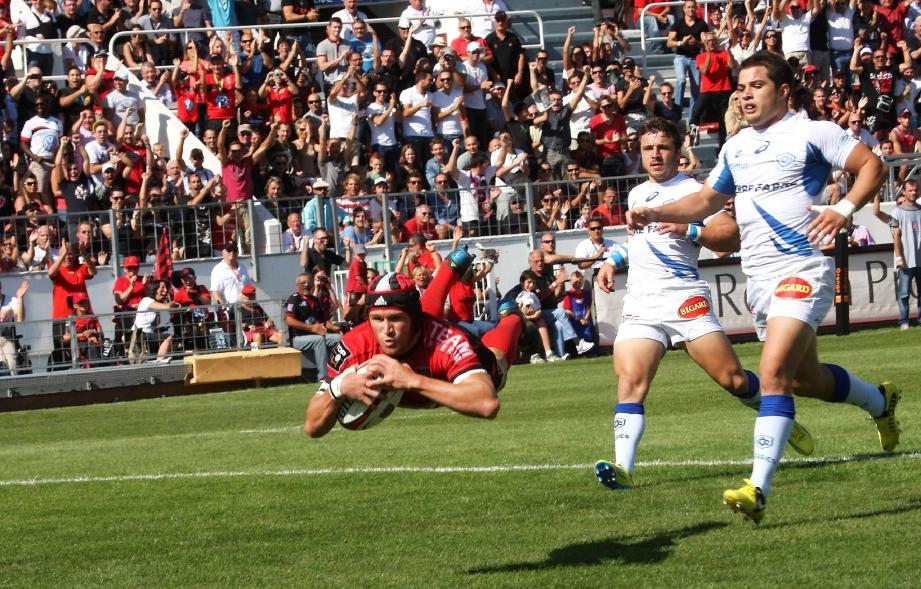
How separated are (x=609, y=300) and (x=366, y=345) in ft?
53.8

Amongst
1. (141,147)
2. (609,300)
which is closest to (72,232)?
(141,147)

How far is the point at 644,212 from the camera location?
8172 mm

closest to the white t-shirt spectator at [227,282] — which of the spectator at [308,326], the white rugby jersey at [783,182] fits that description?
the spectator at [308,326]

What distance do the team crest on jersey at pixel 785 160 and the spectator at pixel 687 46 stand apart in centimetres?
2040

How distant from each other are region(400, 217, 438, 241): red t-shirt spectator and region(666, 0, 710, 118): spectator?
6.50 m

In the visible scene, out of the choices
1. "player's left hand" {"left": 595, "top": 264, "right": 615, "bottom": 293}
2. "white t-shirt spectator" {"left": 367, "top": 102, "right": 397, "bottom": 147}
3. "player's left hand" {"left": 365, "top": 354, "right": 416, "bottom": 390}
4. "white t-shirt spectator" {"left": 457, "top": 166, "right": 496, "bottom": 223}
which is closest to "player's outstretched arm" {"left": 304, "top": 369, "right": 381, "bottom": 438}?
"player's left hand" {"left": 365, "top": 354, "right": 416, "bottom": 390}

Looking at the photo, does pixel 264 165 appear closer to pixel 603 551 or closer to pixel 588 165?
pixel 588 165

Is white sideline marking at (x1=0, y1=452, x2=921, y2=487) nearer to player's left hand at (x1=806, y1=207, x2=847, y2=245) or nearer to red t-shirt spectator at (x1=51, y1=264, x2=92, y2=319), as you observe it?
player's left hand at (x1=806, y1=207, x2=847, y2=245)

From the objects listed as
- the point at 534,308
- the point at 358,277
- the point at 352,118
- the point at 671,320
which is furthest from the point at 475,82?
the point at 671,320

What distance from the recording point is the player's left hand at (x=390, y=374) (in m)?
6.65

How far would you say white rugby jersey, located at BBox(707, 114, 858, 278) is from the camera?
789cm

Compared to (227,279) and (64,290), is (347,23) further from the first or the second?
(64,290)

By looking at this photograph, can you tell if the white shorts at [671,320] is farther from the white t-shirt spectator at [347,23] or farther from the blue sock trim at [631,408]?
the white t-shirt spectator at [347,23]

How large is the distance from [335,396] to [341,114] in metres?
19.3
